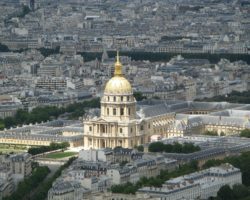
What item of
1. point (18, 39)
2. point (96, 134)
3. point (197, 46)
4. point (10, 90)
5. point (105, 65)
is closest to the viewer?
point (96, 134)

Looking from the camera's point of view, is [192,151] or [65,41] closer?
[192,151]

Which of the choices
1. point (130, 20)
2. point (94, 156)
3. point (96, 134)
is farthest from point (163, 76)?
point (130, 20)

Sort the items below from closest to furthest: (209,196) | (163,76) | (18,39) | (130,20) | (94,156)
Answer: (209,196) → (94,156) → (163,76) → (18,39) → (130,20)

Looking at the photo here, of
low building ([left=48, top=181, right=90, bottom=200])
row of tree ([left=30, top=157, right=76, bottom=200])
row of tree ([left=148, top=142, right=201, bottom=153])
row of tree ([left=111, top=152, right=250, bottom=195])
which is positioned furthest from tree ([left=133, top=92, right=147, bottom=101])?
low building ([left=48, top=181, right=90, bottom=200])

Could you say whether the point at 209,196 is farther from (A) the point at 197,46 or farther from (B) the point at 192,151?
(A) the point at 197,46

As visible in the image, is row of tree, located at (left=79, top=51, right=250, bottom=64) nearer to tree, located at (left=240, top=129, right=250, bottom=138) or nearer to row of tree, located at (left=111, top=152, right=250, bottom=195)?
tree, located at (left=240, top=129, right=250, bottom=138)
